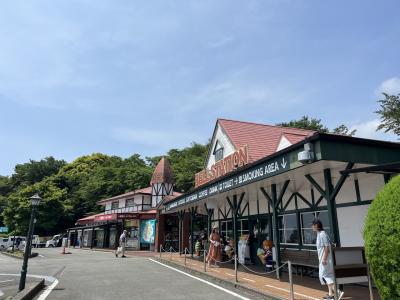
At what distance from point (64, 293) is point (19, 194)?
45299mm

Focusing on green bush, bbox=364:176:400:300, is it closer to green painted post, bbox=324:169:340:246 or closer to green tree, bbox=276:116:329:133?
green painted post, bbox=324:169:340:246

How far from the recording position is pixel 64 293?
9367 millimetres

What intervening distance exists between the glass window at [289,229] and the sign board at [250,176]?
3483mm

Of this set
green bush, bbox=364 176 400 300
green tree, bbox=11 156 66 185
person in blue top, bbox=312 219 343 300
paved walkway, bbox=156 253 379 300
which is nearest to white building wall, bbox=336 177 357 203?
paved walkway, bbox=156 253 379 300

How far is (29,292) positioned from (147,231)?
78.4ft

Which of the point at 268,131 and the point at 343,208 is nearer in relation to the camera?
the point at 343,208

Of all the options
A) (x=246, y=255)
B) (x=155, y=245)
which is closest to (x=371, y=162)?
(x=246, y=255)

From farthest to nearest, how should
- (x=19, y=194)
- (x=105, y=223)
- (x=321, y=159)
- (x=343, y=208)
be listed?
1. (x=19, y=194)
2. (x=105, y=223)
3. (x=343, y=208)
4. (x=321, y=159)

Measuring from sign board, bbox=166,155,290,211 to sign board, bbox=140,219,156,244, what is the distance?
16041mm

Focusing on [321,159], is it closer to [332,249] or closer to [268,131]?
[332,249]

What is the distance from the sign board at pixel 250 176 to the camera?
9469 millimetres

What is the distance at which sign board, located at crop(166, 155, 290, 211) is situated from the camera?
9.47 meters

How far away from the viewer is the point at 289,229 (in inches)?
578

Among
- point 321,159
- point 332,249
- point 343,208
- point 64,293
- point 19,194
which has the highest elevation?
point 19,194
